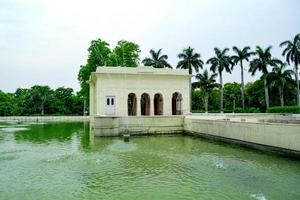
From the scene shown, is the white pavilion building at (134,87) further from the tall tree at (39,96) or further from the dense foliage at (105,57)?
the tall tree at (39,96)

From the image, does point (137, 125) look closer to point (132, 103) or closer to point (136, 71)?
point (136, 71)

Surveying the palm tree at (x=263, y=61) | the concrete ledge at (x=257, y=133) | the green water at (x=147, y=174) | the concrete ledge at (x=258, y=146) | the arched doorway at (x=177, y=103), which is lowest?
the green water at (x=147, y=174)

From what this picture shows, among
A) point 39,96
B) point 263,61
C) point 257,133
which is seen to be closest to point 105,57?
point 263,61

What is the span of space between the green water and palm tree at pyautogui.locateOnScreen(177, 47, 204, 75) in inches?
1204

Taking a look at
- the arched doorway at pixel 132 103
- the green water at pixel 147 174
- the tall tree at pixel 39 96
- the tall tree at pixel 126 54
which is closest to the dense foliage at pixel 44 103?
the tall tree at pixel 39 96

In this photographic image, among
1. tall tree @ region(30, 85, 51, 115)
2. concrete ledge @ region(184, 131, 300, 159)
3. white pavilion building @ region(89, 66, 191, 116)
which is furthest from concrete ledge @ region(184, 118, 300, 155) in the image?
tall tree @ region(30, 85, 51, 115)

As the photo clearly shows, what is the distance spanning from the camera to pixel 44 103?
6206cm

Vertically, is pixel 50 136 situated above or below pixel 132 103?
below

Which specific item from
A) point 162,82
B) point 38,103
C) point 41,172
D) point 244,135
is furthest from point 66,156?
point 38,103

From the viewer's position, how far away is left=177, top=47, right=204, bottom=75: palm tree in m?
45.6

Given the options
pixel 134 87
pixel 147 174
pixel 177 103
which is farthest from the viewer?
pixel 177 103

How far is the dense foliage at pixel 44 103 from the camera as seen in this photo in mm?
61500

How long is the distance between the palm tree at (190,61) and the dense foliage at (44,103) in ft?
79.3

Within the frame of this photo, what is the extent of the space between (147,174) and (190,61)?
3652 cm
